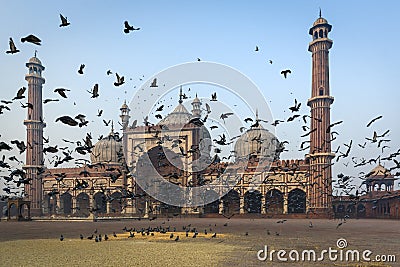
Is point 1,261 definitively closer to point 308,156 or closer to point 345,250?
point 345,250

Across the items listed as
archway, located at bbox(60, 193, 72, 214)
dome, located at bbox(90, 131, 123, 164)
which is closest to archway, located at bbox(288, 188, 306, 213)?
dome, located at bbox(90, 131, 123, 164)

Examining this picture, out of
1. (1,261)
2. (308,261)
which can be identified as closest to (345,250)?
(308,261)

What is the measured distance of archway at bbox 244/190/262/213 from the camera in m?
51.6

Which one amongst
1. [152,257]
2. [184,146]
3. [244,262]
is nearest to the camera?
[244,262]

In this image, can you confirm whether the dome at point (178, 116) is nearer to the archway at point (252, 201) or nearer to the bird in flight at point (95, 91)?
the archway at point (252, 201)

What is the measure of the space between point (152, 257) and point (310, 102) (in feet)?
134

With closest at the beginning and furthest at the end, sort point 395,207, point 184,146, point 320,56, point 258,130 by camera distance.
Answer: point 395,207 < point 320,56 < point 184,146 < point 258,130

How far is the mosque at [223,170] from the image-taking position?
4788 cm

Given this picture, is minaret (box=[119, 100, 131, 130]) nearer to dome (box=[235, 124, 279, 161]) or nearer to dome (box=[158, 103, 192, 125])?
dome (box=[158, 103, 192, 125])

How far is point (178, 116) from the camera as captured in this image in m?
59.4

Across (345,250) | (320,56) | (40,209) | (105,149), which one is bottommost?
(40,209)

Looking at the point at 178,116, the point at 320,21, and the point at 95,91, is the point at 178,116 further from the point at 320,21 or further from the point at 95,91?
the point at 95,91

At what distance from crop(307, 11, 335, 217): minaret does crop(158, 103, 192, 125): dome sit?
17.4 m

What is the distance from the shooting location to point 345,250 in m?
13.5
